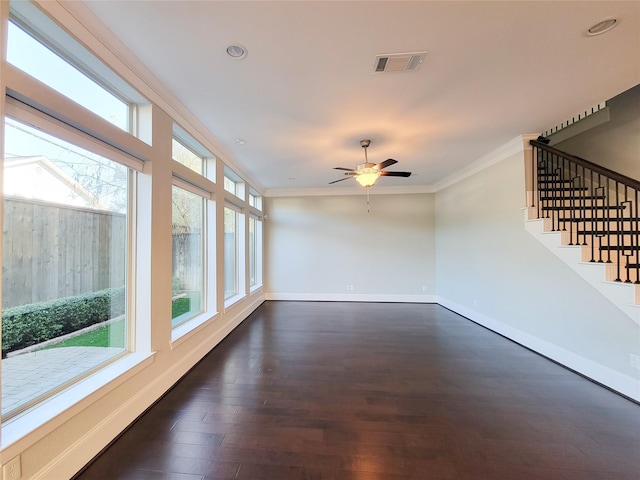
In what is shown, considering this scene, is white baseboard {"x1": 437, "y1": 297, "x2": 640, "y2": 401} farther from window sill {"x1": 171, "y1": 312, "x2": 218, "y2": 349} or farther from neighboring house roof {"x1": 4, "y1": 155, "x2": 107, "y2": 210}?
neighboring house roof {"x1": 4, "y1": 155, "x2": 107, "y2": 210}

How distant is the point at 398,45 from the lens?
183 centimetres

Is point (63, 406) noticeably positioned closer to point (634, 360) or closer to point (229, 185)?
point (229, 185)

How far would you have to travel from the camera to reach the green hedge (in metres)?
1.38

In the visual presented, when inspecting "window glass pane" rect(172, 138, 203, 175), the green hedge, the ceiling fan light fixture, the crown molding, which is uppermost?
the crown molding

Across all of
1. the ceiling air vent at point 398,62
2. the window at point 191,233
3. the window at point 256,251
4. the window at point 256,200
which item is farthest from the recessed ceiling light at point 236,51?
the window at point 256,251

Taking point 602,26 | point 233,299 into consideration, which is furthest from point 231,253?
point 602,26

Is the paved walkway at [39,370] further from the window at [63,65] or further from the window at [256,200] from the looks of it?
the window at [256,200]

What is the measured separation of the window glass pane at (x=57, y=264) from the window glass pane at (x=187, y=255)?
674 mm

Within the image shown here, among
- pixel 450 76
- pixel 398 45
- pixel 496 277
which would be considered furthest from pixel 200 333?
pixel 496 277

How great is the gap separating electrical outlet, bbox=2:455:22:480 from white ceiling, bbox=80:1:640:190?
2570mm

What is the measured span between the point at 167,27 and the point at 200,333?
3024mm

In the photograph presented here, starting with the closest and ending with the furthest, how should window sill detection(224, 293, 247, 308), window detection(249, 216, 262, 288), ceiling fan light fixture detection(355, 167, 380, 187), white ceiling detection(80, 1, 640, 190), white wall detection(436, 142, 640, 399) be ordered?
white ceiling detection(80, 1, 640, 190), white wall detection(436, 142, 640, 399), ceiling fan light fixture detection(355, 167, 380, 187), window sill detection(224, 293, 247, 308), window detection(249, 216, 262, 288)

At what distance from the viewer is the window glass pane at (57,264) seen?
139 centimetres

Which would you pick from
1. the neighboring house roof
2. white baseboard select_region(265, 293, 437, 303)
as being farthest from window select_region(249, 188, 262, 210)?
the neighboring house roof
